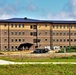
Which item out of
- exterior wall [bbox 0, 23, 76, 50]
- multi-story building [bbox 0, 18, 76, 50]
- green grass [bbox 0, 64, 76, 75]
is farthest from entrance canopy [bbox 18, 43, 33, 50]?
green grass [bbox 0, 64, 76, 75]

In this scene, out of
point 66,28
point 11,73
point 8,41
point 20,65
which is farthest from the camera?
point 66,28

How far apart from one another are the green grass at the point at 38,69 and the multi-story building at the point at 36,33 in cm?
5168

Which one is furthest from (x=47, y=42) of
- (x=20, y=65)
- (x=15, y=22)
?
(x=20, y=65)

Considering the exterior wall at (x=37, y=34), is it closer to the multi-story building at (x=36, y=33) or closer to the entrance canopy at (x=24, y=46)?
the multi-story building at (x=36, y=33)

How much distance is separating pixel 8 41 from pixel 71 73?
53397 millimetres

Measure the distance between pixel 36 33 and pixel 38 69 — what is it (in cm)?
5461

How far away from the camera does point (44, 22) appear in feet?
234

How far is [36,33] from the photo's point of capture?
7112cm

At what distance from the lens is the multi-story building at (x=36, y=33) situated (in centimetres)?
6888

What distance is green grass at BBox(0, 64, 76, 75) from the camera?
627 inches

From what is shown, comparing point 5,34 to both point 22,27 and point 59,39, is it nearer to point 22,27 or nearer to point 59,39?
point 22,27

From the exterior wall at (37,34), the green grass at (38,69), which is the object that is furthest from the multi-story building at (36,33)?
the green grass at (38,69)

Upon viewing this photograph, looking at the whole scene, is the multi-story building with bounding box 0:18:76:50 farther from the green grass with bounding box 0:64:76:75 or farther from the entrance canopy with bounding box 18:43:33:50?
the green grass with bounding box 0:64:76:75

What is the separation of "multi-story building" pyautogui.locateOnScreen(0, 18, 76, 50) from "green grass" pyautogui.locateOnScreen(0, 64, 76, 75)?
170 ft
